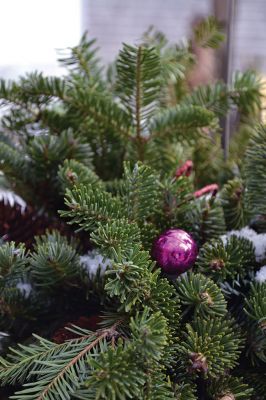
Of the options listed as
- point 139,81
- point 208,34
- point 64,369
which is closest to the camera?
point 64,369

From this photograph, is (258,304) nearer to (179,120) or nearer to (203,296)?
(203,296)

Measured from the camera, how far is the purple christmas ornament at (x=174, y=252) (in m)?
0.38

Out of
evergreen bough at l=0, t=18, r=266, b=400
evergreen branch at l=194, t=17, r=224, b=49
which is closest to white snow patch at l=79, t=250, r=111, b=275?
evergreen bough at l=0, t=18, r=266, b=400

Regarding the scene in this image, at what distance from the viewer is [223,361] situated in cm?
34

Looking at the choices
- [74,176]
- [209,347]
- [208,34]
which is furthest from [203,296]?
[208,34]

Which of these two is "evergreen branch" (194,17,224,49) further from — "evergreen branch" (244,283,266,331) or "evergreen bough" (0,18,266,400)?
"evergreen branch" (244,283,266,331)

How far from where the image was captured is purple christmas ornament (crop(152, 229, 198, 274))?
1.23 ft

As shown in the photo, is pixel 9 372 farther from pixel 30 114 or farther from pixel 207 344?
pixel 30 114

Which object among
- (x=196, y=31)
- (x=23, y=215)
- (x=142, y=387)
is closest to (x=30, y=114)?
(x=23, y=215)

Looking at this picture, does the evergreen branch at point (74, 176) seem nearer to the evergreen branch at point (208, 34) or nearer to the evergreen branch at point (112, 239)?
the evergreen branch at point (112, 239)

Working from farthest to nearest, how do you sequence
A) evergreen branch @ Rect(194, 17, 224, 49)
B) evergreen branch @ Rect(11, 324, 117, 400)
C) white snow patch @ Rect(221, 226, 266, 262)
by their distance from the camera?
evergreen branch @ Rect(194, 17, 224, 49) < white snow patch @ Rect(221, 226, 266, 262) < evergreen branch @ Rect(11, 324, 117, 400)

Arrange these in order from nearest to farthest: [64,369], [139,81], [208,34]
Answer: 1. [64,369]
2. [139,81]
3. [208,34]

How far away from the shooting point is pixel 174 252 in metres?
0.37

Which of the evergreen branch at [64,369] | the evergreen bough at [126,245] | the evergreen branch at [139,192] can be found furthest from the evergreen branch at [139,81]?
the evergreen branch at [64,369]
